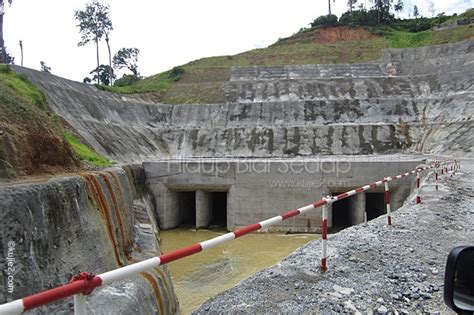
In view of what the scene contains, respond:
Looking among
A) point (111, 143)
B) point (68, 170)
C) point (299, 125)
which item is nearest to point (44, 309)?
point (68, 170)

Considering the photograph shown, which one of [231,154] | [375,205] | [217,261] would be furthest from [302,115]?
[217,261]

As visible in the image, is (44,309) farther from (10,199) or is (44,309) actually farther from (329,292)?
(329,292)

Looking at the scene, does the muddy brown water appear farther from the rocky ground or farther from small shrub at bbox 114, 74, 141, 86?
small shrub at bbox 114, 74, 141, 86

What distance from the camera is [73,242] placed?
6086 millimetres

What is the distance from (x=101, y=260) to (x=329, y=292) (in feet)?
14.2

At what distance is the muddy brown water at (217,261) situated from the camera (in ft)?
32.2

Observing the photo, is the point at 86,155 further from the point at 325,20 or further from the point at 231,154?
the point at 325,20

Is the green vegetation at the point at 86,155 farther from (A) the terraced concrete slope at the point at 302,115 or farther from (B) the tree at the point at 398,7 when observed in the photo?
(B) the tree at the point at 398,7

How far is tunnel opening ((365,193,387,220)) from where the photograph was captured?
18.7 m

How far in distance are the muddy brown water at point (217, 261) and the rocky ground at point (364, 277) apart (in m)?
4.26

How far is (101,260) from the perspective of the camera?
6.85m

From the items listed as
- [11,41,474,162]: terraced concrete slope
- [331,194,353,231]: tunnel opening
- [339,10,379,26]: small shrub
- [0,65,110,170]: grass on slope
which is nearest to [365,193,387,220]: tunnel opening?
[331,194,353,231]: tunnel opening

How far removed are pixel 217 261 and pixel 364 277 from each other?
8.29 metres

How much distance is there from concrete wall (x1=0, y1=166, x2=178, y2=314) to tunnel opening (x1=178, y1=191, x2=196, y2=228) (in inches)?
406
